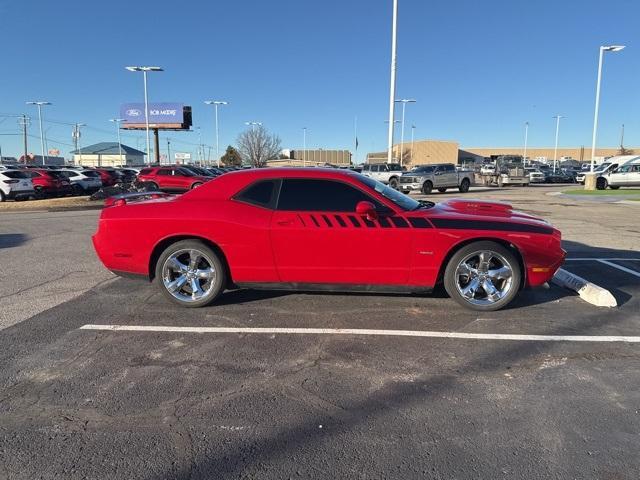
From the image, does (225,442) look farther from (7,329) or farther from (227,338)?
(7,329)

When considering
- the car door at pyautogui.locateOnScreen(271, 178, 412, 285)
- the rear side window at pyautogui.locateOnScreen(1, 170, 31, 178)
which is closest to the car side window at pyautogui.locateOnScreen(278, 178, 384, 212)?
the car door at pyautogui.locateOnScreen(271, 178, 412, 285)

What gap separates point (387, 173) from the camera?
29047 millimetres

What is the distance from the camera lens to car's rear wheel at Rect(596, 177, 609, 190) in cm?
2991

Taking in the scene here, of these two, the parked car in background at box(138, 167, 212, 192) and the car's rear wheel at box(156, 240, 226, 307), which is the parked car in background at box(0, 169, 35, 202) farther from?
the car's rear wheel at box(156, 240, 226, 307)

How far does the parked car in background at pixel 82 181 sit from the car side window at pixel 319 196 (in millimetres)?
24159

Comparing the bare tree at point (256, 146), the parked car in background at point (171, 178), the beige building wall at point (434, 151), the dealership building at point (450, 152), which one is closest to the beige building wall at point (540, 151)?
the dealership building at point (450, 152)

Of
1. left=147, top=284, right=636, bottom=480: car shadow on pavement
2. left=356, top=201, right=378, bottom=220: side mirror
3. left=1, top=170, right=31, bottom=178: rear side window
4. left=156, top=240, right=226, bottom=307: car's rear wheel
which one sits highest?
left=1, top=170, right=31, bottom=178: rear side window

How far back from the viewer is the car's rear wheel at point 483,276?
493 centimetres

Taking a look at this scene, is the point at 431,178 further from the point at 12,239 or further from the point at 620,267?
the point at 12,239

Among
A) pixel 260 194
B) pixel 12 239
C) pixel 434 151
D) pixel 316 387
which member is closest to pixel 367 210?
pixel 260 194

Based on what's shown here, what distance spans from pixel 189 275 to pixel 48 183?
2188cm

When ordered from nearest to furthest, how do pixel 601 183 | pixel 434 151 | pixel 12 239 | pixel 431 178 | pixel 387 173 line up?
pixel 12 239 < pixel 431 178 < pixel 387 173 < pixel 601 183 < pixel 434 151

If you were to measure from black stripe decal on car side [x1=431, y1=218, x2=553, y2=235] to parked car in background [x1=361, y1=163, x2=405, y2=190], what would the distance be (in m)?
22.2

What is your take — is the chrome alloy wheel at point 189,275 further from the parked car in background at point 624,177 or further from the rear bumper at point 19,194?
the parked car in background at point 624,177
